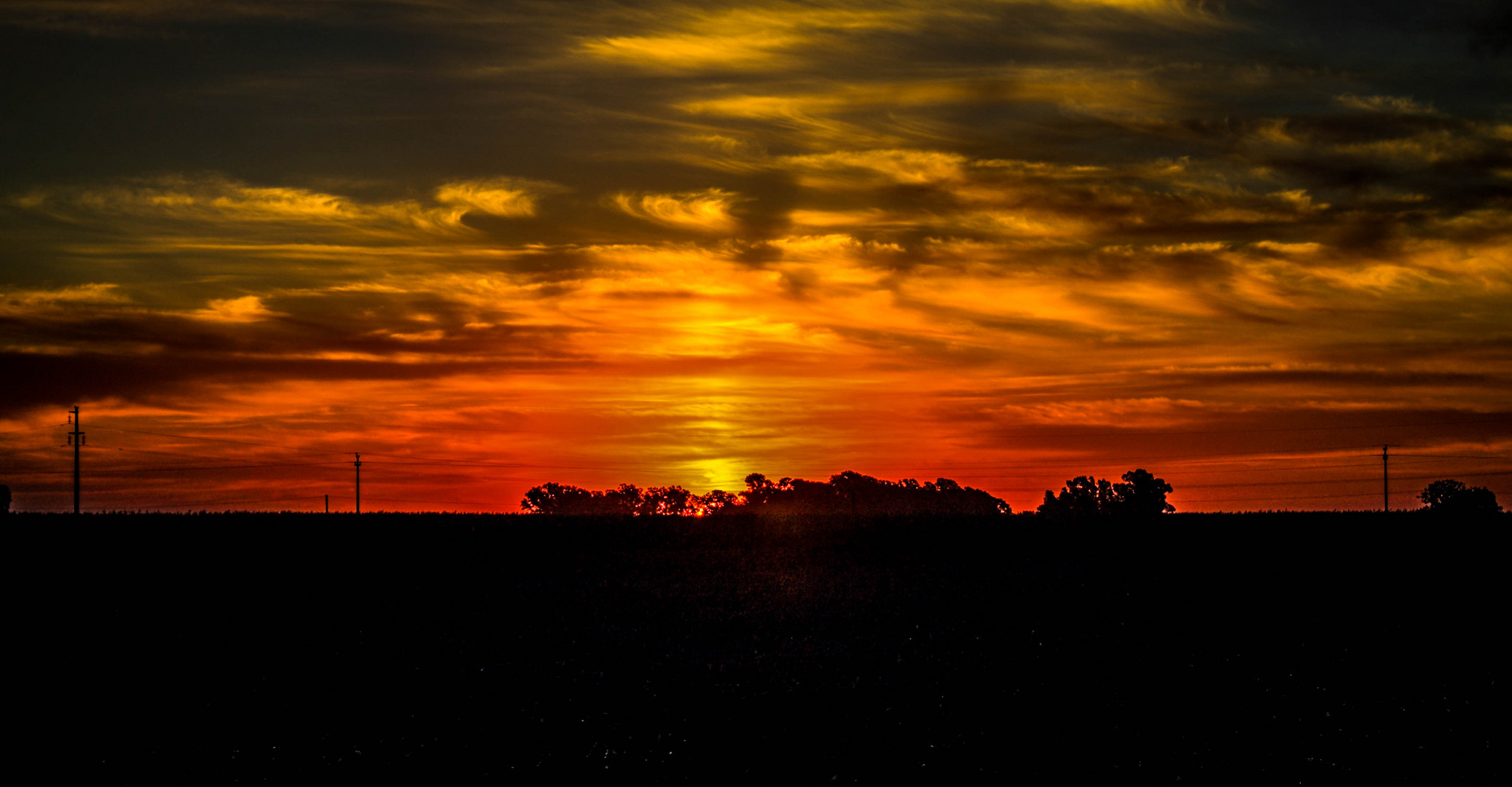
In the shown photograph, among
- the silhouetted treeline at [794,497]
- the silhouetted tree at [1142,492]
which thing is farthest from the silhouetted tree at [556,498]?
the silhouetted tree at [1142,492]

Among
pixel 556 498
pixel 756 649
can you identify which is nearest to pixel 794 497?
pixel 556 498

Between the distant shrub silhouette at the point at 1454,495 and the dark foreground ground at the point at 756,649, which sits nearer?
the dark foreground ground at the point at 756,649

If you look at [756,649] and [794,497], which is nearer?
[756,649]

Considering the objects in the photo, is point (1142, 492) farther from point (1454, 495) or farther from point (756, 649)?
point (756, 649)

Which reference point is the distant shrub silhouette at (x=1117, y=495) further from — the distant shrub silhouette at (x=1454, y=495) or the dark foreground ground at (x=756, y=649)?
the dark foreground ground at (x=756, y=649)

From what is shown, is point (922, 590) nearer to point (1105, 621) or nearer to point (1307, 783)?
point (1105, 621)

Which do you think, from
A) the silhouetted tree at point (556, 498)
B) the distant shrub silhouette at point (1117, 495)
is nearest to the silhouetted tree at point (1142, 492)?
the distant shrub silhouette at point (1117, 495)

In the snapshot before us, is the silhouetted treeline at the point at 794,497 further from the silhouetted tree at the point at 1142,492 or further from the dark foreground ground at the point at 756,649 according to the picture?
the dark foreground ground at the point at 756,649

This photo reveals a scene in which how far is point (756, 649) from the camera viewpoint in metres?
26.2

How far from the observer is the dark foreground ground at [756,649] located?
16.8 m

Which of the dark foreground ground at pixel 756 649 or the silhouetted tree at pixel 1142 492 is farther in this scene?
the silhouetted tree at pixel 1142 492

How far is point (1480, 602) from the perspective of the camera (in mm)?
35094

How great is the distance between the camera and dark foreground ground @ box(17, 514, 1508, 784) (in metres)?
16.8

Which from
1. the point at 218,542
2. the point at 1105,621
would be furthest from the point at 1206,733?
the point at 218,542
